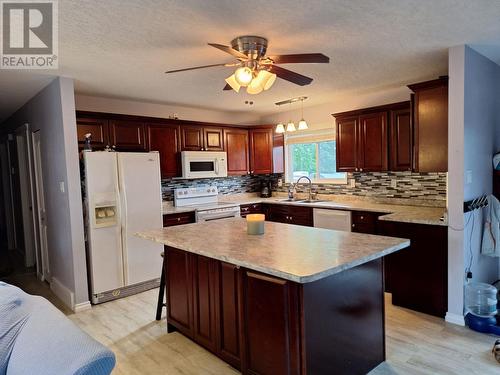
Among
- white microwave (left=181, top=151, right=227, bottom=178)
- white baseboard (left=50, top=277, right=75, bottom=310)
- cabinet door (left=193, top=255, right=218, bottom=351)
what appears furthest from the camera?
white microwave (left=181, top=151, right=227, bottom=178)

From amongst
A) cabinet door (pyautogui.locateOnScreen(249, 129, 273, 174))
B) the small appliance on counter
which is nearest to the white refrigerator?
cabinet door (pyautogui.locateOnScreen(249, 129, 273, 174))

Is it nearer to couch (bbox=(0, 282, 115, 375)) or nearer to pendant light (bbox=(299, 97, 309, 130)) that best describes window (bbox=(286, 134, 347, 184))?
pendant light (bbox=(299, 97, 309, 130))

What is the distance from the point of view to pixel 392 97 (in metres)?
4.27

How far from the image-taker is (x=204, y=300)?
2.43 m

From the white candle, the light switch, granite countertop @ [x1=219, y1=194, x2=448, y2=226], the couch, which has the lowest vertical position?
the couch

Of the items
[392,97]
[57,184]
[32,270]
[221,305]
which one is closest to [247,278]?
[221,305]

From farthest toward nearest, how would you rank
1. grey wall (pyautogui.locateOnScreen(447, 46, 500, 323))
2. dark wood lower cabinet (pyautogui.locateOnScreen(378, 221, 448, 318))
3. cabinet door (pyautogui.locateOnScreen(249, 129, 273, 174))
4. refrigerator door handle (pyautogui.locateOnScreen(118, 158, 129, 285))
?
1. cabinet door (pyautogui.locateOnScreen(249, 129, 273, 174))
2. refrigerator door handle (pyautogui.locateOnScreen(118, 158, 129, 285))
3. dark wood lower cabinet (pyautogui.locateOnScreen(378, 221, 448, 318))
4. grey wall (pyautogui.locateOnScreen(447, 46, 500, 323))

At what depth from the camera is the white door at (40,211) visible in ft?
13.4

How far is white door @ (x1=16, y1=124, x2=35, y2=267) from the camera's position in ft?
15.3

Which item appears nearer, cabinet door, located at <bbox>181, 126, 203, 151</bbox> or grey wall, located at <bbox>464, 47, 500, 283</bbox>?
grey wall, located at <bbox>464, 47, 500, 283</bbox>

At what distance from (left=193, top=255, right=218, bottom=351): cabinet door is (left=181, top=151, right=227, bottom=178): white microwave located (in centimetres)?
233

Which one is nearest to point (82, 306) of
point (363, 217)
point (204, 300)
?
point (204, 300)

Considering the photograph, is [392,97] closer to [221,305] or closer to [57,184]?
[221,305]

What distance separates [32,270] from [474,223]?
18.6ft
